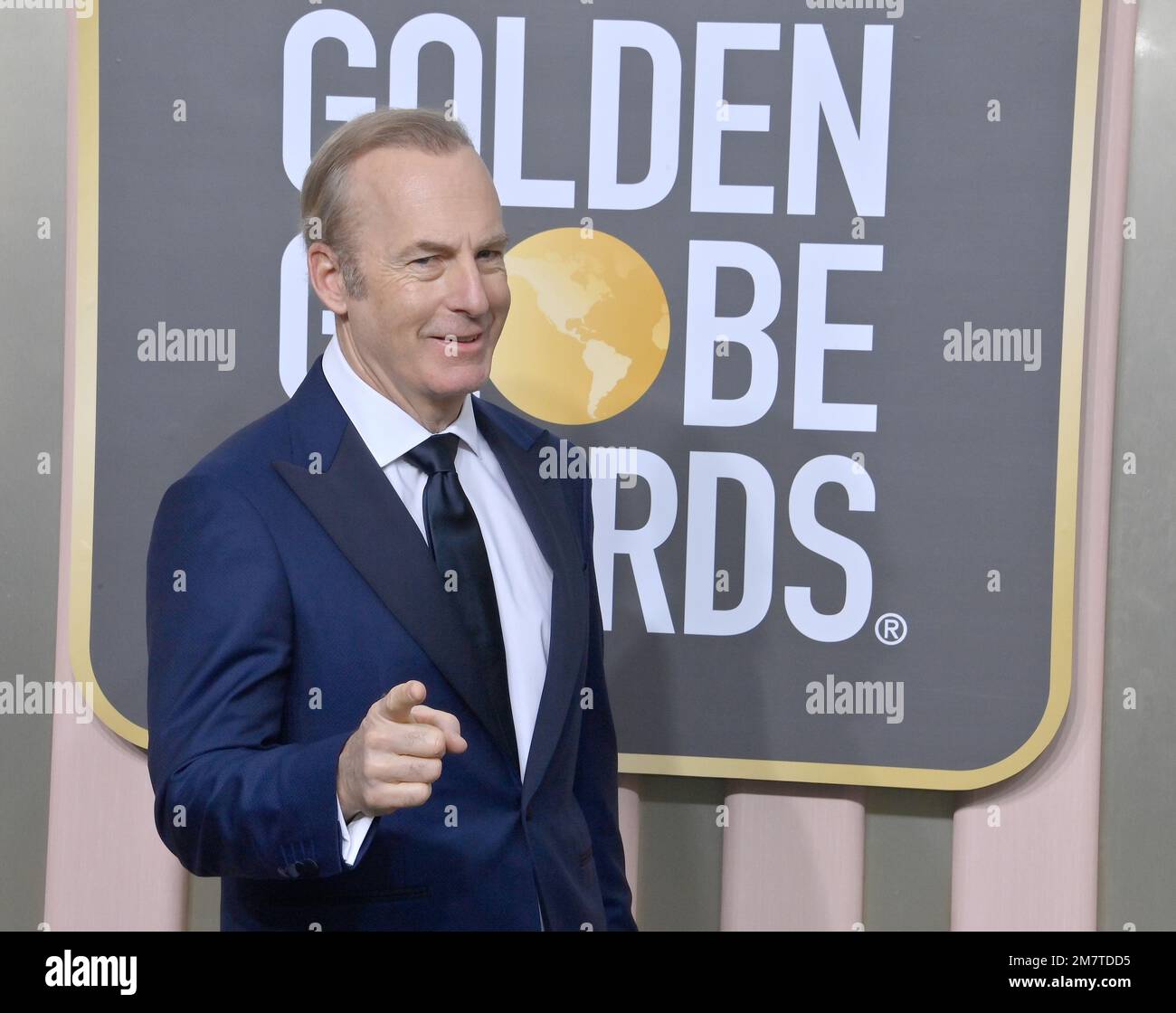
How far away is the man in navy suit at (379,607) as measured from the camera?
1075mm

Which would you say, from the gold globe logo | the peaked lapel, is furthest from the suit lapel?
the gold globe logo

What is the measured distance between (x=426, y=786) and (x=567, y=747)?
0.36m

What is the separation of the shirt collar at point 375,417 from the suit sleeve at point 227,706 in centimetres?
15

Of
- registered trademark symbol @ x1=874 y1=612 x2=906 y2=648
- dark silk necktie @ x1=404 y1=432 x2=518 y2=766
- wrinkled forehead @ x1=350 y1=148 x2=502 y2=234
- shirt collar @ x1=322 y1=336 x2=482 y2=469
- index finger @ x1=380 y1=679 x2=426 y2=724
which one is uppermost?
wrinkled forehead @ x1=350 y1=148 x2=502 y2=234

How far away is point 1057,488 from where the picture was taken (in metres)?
1.73

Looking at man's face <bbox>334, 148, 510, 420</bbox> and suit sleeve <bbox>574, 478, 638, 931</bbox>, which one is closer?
man's face <bbox>334, 148, 510, 420</bbox>

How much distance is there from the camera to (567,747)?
128cm

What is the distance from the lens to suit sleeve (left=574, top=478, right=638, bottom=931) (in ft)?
4.66

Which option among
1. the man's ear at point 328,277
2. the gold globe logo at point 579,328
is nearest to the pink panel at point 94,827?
the gold globe logo at point 579,328

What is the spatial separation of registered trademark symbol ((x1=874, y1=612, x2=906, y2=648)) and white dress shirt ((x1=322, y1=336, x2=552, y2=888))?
25.3 inches

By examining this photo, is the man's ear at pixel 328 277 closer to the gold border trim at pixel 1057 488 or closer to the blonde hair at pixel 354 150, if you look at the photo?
the blonde hair at pixel 354 150

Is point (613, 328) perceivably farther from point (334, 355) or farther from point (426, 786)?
point (426, 786)

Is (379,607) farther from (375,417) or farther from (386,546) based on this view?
(375,417)

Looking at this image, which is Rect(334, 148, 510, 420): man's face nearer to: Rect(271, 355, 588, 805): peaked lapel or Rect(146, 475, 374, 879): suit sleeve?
Rect(271, 355, 588, 805): peaked lapel
